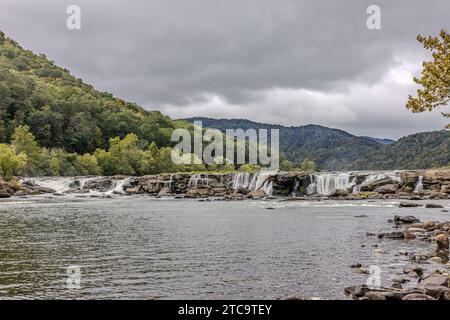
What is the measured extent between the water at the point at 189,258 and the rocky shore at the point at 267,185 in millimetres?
36976

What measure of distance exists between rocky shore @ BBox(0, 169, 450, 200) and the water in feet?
121

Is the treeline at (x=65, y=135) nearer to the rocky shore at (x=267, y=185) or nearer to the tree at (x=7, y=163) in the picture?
the tree at (x=7, y=163)

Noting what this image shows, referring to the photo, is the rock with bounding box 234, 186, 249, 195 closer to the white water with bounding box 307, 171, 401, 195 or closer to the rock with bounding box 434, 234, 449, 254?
the white water with bounding box 307, 171, 401, 195

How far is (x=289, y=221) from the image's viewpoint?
36844 mm

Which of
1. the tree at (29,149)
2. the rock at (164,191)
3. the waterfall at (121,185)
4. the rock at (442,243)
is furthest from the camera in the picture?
the tree at (29,149)

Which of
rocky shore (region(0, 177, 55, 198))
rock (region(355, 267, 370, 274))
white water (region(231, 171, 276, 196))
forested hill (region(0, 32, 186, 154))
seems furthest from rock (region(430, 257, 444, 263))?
forested hill (region(0, 32, 186, 154))

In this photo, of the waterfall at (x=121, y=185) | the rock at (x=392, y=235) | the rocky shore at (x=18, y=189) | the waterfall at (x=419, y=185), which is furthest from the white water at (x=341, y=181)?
the rocky shore at (x=18, y=189)

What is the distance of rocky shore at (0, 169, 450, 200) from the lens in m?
69.8

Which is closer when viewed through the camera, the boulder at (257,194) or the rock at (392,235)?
the rock at (392,235)

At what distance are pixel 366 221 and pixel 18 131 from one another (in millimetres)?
94566

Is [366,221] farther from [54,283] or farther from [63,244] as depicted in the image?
[54,283]

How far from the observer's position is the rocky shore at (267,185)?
69812 mm
